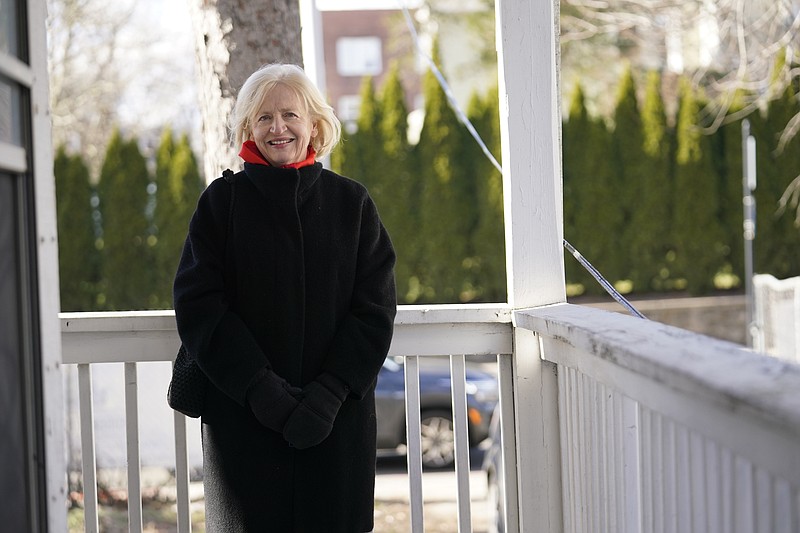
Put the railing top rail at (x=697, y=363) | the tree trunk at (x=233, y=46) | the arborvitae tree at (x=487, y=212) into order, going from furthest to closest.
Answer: the arborvitae tree at (x=487, y=212) < the tree trunk at (x=233, y=46) < the railing top rail at (x=697, y=363)

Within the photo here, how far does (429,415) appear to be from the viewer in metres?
7.52

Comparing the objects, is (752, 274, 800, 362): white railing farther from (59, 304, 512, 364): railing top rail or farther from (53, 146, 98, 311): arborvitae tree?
(53, 146, 98, 311): arborvitae tree

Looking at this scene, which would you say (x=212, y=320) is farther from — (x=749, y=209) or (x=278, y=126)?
(x=749, y=209)

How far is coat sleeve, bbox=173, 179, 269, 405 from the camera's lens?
6.37 ft

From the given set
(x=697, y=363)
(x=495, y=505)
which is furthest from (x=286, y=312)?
(x=495, y=505)

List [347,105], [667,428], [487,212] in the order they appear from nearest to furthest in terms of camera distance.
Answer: [667,428] < [487,212] < [347,105]

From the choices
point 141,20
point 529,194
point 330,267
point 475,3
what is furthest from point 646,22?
point 141,20

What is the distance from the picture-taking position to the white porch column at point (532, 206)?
2393 millimetres

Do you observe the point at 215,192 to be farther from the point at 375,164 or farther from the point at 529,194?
the point at 375,164

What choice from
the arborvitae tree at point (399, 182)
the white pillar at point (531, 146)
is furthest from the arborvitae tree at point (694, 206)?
the white pillar at point (531, 146)

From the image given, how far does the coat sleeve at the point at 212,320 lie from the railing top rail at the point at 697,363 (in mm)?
670

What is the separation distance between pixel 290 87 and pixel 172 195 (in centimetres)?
1122

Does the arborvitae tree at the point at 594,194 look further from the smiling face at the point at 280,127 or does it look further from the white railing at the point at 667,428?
the smiling face at the point at 280,127

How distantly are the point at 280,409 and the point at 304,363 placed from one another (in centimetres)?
13
